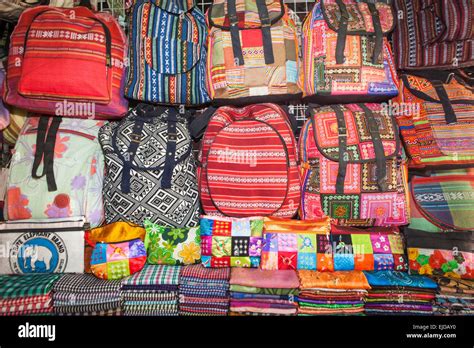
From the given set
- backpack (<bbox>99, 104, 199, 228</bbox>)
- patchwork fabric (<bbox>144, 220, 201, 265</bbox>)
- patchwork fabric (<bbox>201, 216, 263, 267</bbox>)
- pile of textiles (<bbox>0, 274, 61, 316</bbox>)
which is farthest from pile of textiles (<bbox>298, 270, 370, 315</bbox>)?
pile of textiles (<bbox>0, 274, 61, 316</bbox>)

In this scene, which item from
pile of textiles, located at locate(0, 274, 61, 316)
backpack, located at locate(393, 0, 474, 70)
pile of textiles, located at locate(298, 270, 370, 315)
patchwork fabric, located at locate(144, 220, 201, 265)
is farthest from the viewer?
backpack, located at locate(393, 0, 474, 70)

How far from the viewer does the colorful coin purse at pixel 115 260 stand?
1874 mm

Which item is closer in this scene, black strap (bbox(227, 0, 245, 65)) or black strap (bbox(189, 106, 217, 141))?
black strap (bbox(227, 0, 245, 65))

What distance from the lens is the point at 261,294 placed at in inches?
74.1

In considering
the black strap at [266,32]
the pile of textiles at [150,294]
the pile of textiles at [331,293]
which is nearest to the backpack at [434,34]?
the black strap at [266,32]

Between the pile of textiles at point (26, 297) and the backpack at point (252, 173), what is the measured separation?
1.04 metres

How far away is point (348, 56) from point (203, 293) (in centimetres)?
170

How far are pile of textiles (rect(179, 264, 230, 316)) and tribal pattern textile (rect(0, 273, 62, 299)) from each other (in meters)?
0.72

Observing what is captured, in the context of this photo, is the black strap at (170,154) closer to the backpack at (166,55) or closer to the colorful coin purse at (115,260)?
the backpack at (166,55)

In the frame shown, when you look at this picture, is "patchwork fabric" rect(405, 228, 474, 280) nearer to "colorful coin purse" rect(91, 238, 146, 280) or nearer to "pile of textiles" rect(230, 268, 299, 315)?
"pile of textiles" rect(230, 268, 299, 315)

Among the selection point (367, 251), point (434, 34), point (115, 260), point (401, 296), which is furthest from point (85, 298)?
point (434, 34)

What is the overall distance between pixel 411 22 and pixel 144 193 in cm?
210

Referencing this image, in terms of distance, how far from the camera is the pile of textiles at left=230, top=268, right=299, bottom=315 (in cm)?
186

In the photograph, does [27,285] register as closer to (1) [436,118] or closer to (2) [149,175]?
(2) [149,175]
